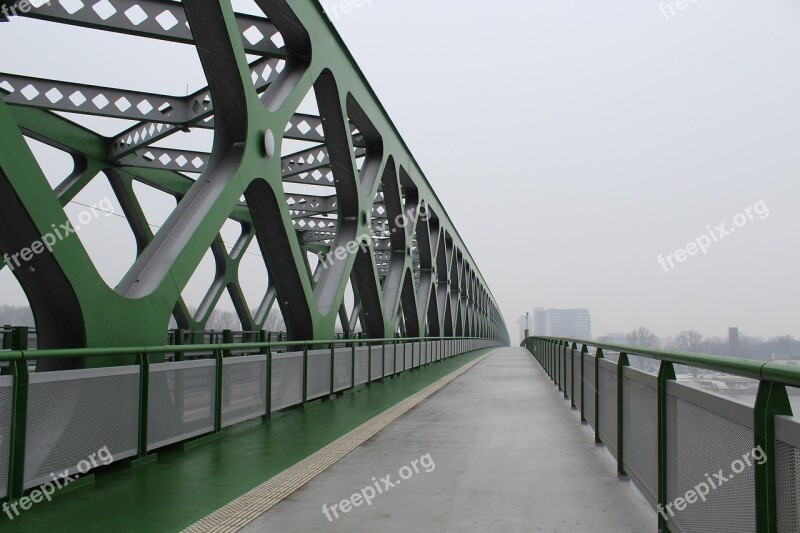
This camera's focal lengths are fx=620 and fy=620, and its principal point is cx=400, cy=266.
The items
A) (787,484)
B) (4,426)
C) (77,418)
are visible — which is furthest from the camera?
(77,418)

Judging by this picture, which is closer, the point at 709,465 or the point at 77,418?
the point at 709,465

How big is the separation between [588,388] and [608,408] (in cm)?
163

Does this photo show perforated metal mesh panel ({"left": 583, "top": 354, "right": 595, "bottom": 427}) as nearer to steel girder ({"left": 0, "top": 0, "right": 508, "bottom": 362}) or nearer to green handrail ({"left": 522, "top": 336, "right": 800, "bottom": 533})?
green handrail ({"left": 522, "top": 336, "right": 800, "bottom": 533})

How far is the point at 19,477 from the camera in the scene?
4.38 metres

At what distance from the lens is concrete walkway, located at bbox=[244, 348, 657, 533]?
4.10 meters

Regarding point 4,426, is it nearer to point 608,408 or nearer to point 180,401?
point 180,401

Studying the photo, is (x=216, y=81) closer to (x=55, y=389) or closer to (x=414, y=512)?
(x=55, y=389)

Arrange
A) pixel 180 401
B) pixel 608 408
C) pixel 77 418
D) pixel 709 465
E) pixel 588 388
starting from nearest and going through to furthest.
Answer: pixel 709 465, pixel 77 418, pixel 608 408, pixel 180 401, pixel 588 388

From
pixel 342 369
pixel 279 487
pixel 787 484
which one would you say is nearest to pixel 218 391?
pixel 279 487

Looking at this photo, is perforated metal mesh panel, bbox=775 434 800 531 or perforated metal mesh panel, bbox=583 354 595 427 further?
perforated metal mesh panel, bbox=583 354 595 427

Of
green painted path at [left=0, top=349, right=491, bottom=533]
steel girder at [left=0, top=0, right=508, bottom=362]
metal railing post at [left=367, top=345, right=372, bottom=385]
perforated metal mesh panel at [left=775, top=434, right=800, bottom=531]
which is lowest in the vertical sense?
green painted path at [left=0, top=349, right=491, bottom=533]

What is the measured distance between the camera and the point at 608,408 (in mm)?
6141

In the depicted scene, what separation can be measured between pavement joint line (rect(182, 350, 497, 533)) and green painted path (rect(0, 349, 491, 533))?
113 mm

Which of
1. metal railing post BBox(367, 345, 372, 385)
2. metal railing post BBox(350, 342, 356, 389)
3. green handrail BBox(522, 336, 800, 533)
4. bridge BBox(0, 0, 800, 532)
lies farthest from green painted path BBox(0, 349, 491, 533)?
metal railing post BBox(367, 345, 372, 385)
